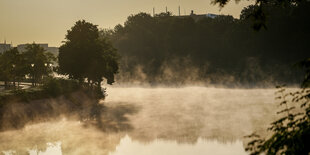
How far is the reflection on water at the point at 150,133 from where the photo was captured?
86.4 feet

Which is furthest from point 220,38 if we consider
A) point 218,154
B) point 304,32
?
point 218,154

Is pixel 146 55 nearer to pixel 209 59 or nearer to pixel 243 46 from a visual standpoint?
pixel 209 59

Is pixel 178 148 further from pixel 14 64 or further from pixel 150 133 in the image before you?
pixel 14 64

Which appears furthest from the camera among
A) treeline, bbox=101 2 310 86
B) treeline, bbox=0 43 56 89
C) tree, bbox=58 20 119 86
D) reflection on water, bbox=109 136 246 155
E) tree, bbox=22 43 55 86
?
treeline, bbox=101 2 310 86

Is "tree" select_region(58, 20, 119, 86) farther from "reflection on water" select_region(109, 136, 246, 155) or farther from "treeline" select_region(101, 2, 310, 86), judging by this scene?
"treeline" select_region(101, 2, 310, 86)

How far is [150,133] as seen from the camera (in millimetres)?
32125

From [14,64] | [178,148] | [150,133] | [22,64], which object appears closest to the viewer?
[178,148]

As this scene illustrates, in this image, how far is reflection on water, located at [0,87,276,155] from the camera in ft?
86.4

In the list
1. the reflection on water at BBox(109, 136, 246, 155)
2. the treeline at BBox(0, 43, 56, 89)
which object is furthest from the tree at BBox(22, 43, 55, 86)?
the reflection on water at BBox(109, 136, 246, 155)

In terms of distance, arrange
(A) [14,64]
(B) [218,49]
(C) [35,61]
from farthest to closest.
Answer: (B) [218,49] → (C) [35,61] → (A) [14,64]

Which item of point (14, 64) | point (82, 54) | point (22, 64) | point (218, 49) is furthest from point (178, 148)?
point (218, 49)

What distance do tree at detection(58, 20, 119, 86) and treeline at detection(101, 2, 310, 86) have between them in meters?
47.6

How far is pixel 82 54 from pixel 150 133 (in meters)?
26.1

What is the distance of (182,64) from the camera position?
114188mm
